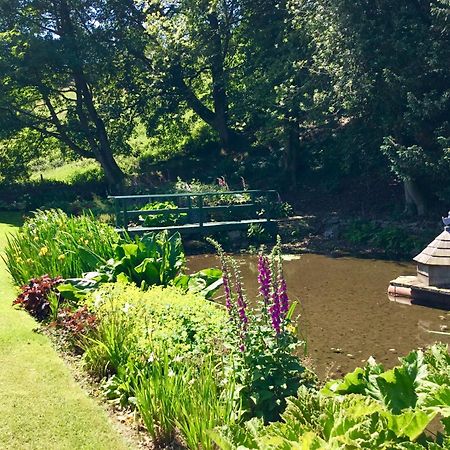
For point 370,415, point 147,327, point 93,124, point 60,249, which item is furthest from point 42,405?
point 93,124

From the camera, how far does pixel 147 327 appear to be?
480cm

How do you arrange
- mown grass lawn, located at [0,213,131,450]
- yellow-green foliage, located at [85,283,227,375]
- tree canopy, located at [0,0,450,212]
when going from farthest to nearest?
tree canopy, located at [0,0,450,212]
yellow-green foliage, located at [85,283,227,375]
mown grass lawn, located at [0,213,131,450]

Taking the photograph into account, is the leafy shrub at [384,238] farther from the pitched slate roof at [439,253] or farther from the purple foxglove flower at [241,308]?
the purple foxglove flower at [241,308]

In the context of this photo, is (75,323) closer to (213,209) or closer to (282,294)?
(282,294)

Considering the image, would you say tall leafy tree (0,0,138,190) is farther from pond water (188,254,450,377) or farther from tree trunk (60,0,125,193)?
pond water (188,254,450,377)

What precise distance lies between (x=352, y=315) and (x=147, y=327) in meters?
4.07

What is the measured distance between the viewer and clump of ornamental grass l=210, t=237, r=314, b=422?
386 centimetres

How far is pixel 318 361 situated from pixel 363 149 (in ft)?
34.7

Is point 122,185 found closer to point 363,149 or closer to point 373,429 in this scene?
point 363,149

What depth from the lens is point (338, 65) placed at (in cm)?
1380

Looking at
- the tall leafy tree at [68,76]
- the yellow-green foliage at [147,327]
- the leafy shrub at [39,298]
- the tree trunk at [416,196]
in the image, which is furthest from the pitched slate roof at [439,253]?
the tall leafy tree at [68,76]

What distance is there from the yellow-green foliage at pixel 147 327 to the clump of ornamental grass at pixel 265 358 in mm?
449

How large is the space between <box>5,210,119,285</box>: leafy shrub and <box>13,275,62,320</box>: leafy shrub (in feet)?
1.38

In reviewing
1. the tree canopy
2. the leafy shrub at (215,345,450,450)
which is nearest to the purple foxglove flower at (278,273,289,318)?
the leafy shrub at (215,345,450,450)
